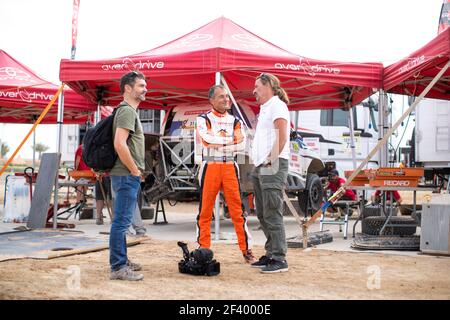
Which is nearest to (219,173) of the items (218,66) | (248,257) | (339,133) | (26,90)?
(248,257)

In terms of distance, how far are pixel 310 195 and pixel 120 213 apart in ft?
23.2

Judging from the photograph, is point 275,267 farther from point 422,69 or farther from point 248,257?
point 422,69

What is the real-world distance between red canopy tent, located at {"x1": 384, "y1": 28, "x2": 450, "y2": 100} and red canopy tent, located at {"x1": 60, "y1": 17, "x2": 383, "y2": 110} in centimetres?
43

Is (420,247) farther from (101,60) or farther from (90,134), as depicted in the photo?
(101,60)

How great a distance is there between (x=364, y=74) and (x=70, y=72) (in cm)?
473

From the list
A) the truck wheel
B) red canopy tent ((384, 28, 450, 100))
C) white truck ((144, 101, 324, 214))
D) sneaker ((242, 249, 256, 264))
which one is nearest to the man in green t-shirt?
sneaker ((242, 249, 256, 264))

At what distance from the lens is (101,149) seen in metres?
4.71

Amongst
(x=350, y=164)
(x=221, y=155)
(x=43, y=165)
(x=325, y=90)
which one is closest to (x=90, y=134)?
(x=221, y=155)

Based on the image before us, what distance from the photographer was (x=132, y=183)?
4730 mm

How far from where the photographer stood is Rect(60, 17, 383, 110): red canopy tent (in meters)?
8.15

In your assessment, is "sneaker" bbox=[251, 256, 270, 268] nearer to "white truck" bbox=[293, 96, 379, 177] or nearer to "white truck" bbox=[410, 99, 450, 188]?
"white truck" bbox=[410, 99, 450, 188]

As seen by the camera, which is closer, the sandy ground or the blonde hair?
the sandy ground

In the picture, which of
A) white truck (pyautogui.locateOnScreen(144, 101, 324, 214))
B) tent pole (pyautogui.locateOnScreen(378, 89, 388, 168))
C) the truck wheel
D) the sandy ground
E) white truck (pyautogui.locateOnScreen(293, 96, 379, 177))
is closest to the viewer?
the sandy ground
